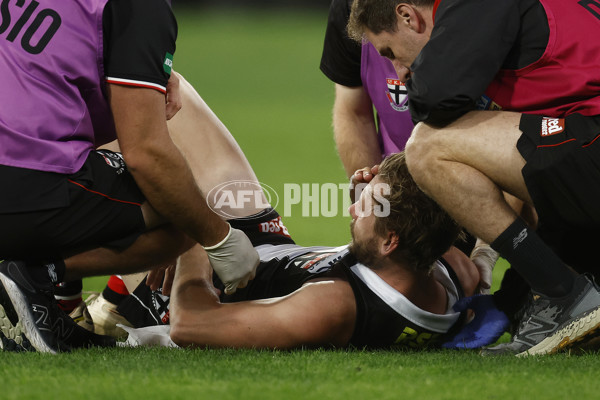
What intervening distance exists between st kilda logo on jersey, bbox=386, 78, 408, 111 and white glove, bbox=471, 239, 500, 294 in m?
0.92

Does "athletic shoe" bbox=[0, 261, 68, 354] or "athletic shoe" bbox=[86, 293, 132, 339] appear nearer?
"athletic shoe" bbox=[0, 261, 68, 354]

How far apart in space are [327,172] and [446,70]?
451 cm

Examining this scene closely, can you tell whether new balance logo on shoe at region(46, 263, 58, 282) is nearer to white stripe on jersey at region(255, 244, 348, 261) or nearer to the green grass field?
the green grass field

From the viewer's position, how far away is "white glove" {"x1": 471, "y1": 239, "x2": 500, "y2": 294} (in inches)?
136

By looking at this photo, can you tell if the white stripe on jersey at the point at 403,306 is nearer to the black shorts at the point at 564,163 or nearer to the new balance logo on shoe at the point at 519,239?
the new balance logo on shoe at the point at 519,239

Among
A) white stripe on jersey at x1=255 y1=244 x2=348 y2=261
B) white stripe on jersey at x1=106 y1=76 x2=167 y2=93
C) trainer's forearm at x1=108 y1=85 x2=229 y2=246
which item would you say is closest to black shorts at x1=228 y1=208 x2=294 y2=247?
white stripe on jersey at x1=255 y1=244 x2=348 y2=261

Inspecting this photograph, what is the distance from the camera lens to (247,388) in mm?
2258

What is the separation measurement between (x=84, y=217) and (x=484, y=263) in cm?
149

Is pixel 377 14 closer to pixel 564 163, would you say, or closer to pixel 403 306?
pixel 564 163

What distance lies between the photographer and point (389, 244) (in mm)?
3143

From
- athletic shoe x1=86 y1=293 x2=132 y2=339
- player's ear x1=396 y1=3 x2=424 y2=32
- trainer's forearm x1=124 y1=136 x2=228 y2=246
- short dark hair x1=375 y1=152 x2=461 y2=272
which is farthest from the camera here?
athletic shoe x1=86 y1=293 x2=132 y2=339

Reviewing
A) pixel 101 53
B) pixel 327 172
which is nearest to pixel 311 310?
pixel 101 53

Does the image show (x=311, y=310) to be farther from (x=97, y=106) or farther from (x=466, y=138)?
(x=97, y=106)

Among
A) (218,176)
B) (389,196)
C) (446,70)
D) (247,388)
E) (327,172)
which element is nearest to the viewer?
(247,388)
